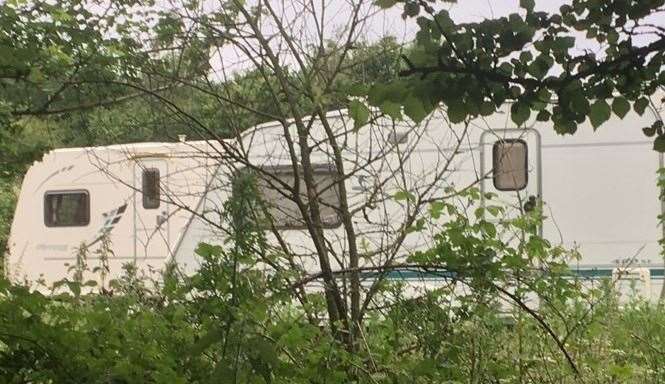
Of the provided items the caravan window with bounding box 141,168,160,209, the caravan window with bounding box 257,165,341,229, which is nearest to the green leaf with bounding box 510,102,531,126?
the caravan window with bounding box 257,165,341,229

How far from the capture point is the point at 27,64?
372cm

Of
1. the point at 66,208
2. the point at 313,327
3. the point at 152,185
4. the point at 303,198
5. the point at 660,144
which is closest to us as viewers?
the point at 660,144

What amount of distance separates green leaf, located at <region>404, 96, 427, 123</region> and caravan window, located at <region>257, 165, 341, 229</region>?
4.47 ft

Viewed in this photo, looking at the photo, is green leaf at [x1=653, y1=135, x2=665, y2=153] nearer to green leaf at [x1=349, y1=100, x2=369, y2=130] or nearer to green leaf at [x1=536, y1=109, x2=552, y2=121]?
green leaf at [x1=536, y1=109, x2=552, y2=121]

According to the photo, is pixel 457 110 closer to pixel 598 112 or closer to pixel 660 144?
pixel 598 112

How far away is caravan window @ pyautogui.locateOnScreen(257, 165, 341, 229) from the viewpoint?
346 centimetres

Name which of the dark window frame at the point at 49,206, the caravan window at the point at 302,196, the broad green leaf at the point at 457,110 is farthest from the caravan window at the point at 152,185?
the dark window frame at the point at 49,206

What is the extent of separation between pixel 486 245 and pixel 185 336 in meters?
1.22

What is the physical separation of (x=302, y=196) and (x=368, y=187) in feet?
0.99

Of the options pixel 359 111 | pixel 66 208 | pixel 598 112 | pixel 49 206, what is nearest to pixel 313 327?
pixel 359 111

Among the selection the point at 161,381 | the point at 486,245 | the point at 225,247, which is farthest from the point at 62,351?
the point at 486,245

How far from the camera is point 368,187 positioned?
367 centimetres

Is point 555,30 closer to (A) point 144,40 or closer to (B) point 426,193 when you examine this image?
(B) point 426,193

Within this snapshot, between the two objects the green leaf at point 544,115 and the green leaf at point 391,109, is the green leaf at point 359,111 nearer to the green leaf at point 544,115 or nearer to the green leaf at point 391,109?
the green leaf at point 391,109
